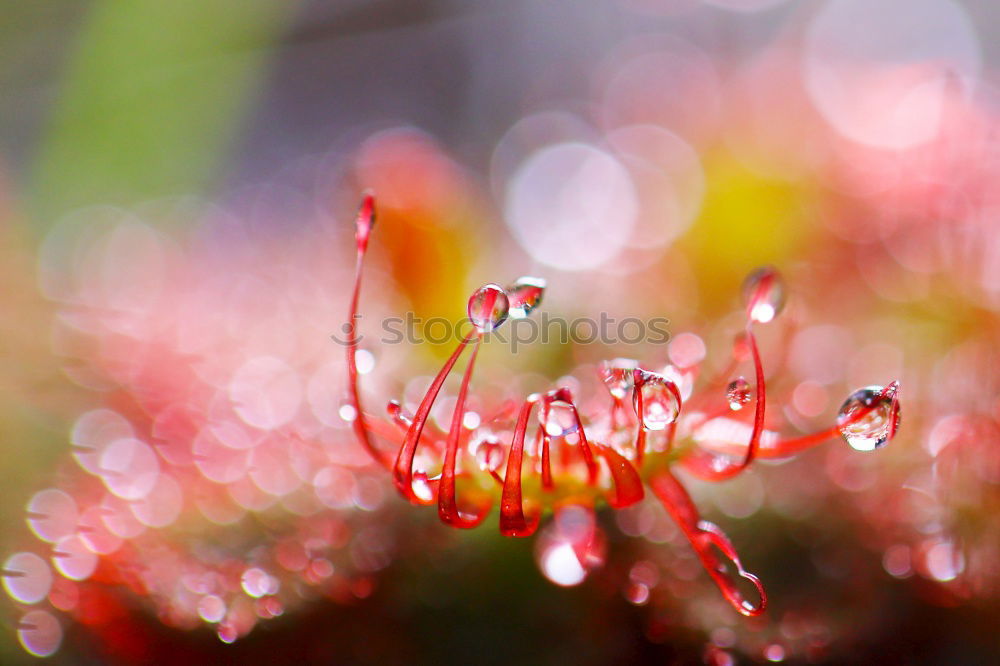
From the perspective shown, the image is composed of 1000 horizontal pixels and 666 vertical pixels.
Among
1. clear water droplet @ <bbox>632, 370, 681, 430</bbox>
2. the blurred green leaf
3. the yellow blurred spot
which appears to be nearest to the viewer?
clear water droplet @ <bbox>632, 370, 681, 430</bbox>

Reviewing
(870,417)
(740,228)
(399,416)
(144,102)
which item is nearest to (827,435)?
(870,417)

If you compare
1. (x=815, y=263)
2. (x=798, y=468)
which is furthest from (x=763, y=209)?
(x=798, y=468)

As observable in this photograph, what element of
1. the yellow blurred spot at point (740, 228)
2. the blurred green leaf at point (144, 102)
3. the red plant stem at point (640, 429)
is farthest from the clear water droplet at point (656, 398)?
the blurred green leaf at point (144, 102)

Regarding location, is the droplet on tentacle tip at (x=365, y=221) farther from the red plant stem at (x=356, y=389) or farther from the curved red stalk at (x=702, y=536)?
the curved red stalk at (x=702, y=536)

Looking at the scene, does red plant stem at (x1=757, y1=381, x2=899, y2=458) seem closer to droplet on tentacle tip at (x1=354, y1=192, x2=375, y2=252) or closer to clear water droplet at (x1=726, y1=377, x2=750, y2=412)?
clear water droplet at (x1=726, y1=377, x2=750, y2=412)

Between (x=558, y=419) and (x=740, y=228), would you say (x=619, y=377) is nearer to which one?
(x=558, y=419)

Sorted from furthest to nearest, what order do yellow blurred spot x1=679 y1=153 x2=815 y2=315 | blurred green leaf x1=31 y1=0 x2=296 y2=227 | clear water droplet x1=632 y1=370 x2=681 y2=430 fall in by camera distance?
blurred green leaf x1=31 y1=0 x2=296 y2=227
yellow blurred spot x1=679 y1=153 x2=815 y2=315
clear water droplet x1=632 y1=370 x2=681 y2=430

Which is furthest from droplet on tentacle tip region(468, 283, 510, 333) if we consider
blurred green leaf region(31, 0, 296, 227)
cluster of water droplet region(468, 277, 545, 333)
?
blurred green leaf region(31, 0, 296, 227)

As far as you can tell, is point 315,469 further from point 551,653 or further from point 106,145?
point 106,145

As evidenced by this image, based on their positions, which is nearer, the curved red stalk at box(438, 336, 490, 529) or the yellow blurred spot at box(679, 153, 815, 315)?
the curved red stalk at box(438, 336, 490, 529)
